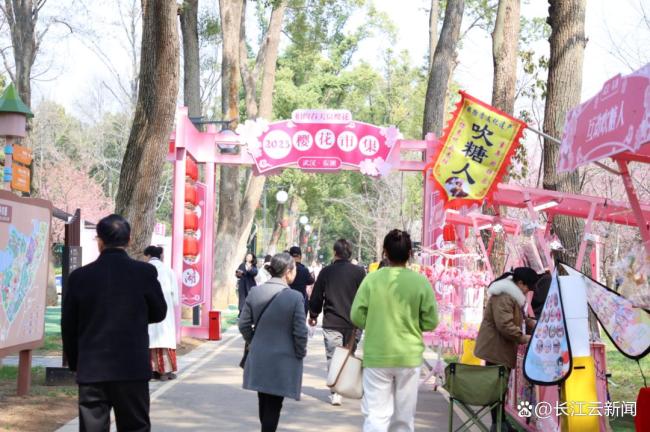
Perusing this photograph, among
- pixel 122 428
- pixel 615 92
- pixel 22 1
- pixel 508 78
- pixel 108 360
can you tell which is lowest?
pixel 122 428

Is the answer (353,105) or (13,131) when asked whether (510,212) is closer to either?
(353,105)

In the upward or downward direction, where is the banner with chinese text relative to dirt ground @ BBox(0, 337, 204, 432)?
upward

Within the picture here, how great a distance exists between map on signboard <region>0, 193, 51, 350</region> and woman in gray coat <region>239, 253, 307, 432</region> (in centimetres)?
358

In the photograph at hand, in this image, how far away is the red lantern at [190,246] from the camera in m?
19.1

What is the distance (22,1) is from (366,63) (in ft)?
97.6

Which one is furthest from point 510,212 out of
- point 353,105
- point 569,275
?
point 569,275

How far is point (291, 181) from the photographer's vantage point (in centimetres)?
5019

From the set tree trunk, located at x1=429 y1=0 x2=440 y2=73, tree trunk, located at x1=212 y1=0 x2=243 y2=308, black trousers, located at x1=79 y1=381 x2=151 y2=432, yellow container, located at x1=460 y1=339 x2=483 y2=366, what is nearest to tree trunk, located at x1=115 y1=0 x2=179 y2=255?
yellow container, located at x1=460 y1=339 x2=483 y2=366

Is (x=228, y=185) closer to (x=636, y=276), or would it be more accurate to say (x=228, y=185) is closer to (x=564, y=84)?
(x=564, y=84)

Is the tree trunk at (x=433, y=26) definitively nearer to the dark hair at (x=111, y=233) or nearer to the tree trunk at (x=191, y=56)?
the tree trunk at (x=191, y=56)

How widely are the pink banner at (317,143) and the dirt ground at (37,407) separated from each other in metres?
7.82

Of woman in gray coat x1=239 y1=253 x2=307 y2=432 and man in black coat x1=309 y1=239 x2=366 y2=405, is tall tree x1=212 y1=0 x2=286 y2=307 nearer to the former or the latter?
man in black coat x1=309 y1=239 x2=366 y2=405

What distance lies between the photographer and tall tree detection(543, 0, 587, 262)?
1245 cm

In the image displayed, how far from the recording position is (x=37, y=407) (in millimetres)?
10281
